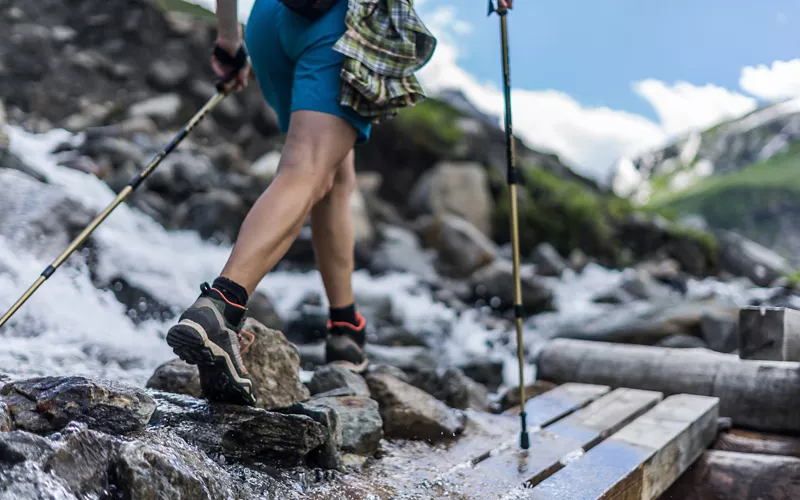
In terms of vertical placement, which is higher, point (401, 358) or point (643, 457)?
point (643, 457)

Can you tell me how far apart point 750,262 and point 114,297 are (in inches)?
572

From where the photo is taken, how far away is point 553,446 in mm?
2340

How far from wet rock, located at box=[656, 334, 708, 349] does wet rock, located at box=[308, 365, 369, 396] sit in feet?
11.5

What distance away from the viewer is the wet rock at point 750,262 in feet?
46.5

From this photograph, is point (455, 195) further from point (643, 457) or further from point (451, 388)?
point (643, 457)

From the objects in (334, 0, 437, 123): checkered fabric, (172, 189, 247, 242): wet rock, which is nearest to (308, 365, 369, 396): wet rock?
(334, 0, 437, 123): checkered fabric

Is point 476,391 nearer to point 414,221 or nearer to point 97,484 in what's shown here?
point 97,484

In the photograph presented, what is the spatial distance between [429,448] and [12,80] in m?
13.4

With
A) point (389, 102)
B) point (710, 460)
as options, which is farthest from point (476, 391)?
point (389, 102)

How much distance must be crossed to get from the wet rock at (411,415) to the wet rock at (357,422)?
0.62ft

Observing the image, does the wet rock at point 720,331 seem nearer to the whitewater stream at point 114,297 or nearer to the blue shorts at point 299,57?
the whitewater stream at point 114,297

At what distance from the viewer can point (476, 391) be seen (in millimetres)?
3430

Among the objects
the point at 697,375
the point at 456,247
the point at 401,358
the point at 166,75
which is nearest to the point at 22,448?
the point at 697,375

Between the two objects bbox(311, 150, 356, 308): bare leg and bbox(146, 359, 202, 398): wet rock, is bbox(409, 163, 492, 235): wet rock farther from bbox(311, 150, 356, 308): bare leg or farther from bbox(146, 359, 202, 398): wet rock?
bbox(146, 359, 202, 398): wet rock
